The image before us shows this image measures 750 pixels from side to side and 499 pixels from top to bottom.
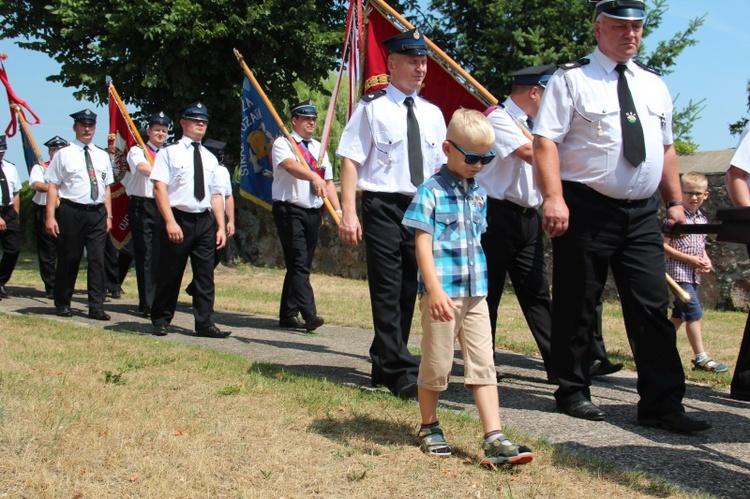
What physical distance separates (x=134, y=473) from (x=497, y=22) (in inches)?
599

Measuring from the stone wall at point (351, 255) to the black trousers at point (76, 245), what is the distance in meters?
6.65

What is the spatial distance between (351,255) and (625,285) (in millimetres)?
11953

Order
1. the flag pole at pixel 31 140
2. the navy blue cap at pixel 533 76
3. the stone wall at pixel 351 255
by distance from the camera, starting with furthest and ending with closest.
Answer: the flag pole at pixel 31 140
the stone wall at pixel 351 255
the navy blue cap at pixel 533 76

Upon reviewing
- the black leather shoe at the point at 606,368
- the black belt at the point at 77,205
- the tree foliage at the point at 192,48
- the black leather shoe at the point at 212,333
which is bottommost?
the black leather shoe at the point at 212,333

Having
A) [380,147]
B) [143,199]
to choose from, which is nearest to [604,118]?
[380,147]

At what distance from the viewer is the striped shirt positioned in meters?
7.53

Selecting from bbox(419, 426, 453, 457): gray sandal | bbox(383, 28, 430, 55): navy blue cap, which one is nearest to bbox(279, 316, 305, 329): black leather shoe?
bbox(383, 28, 430, 55): navy blue cap

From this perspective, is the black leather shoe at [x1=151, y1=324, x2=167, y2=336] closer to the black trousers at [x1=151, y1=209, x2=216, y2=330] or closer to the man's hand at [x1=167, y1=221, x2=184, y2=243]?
the black trousers at [x1=151, y1=209, x2=216, y2=330]

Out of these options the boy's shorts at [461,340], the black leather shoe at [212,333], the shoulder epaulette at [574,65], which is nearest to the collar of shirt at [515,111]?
the shoulder epaulette at [574,65]

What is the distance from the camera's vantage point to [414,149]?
5.91m

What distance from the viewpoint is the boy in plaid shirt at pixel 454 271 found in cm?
430

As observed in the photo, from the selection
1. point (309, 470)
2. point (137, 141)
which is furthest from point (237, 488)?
point (137, 141)

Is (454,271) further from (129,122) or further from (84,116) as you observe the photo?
(129,122)

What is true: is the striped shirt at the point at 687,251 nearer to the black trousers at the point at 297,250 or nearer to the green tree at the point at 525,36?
the black trousers at the point at 297,250
